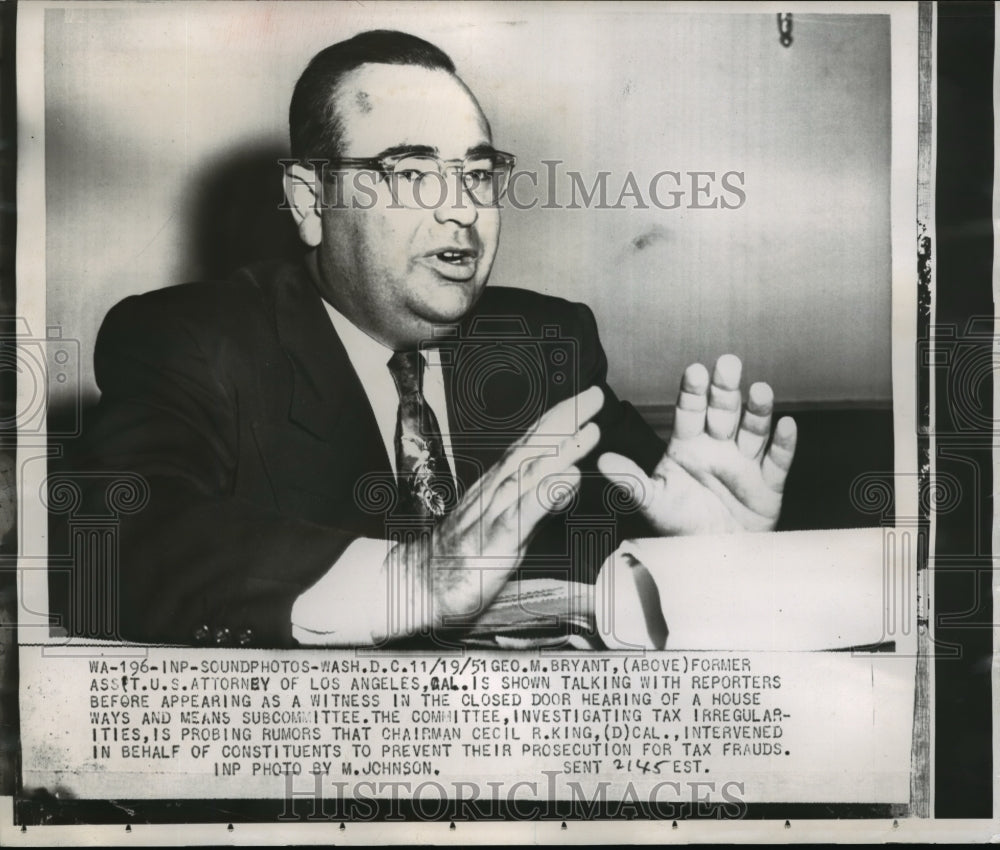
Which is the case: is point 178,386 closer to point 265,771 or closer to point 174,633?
point 174,633

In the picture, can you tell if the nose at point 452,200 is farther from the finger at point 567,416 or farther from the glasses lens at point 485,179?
the finger at point 567,416

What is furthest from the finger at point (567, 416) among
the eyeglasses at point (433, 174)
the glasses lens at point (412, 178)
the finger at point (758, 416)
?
the glasses lens at point (412, 178)

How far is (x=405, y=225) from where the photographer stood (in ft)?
11.1

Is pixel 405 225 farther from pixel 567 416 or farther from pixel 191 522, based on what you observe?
pixel 191 522

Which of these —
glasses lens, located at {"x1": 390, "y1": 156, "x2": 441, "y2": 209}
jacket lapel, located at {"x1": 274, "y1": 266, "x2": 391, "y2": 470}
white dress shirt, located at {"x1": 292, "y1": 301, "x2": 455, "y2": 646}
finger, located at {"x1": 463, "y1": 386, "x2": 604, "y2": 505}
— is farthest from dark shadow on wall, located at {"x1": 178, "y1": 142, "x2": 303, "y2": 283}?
finger, located at {"x1": 463, "y1": 386, "x2": 604, "y2": 505}

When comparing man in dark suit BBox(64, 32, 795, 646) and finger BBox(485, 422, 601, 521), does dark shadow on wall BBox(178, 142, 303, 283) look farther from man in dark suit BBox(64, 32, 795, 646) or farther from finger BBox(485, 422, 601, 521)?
finger BBox(485, 422, 601, 521)

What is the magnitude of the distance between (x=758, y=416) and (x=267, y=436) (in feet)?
5.22

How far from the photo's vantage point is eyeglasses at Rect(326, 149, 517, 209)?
133 inches

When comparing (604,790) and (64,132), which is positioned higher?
(64,132)

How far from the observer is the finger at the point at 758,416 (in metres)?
3.43

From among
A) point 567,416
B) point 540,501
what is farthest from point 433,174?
point 540,501

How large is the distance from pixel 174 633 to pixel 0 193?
154 centimetres

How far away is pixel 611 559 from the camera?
337cm

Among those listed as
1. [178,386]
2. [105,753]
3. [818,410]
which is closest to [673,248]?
[818,410]
